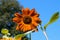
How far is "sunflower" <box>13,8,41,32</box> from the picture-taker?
790mm

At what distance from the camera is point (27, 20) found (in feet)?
2.72

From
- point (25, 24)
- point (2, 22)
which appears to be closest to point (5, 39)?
point (25, 24)

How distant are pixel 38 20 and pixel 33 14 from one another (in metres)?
0.05

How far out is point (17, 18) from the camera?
2.66 ft

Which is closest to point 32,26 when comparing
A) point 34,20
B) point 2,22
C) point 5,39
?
point 34,20

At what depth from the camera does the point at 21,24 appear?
0.82 metres

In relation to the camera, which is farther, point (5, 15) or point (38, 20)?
point (5, 15)

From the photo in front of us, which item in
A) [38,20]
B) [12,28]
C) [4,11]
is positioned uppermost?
[4,11]

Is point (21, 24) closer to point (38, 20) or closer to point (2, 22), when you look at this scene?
point (38, 20)

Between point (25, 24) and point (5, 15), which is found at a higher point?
point (5, 15)

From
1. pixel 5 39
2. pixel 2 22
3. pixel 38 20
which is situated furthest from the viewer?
pixel 2 22

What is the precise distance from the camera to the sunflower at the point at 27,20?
79 cm

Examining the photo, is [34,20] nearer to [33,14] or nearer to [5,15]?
[33,14]

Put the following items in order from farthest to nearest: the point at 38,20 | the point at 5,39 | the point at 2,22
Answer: the point at 2,22 → the point at 5,39 → the point at 38,20
